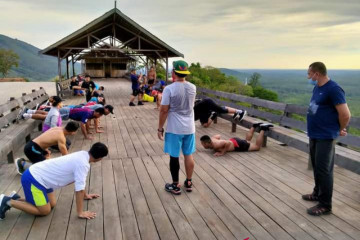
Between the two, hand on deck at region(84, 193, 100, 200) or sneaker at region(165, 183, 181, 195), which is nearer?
hand on deck at region(84, 193, 100, 200)

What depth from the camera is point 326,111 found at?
340 cm

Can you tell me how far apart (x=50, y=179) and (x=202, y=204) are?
1.84m

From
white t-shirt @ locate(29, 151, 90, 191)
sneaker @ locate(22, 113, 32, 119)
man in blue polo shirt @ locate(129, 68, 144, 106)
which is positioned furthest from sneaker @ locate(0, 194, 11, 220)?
man in blue polo shirt @ locate(129, 68, 144, 106)

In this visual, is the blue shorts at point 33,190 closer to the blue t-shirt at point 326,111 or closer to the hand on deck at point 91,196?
the hand on deck at point 91,196

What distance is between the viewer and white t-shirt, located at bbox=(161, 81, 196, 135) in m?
3.71

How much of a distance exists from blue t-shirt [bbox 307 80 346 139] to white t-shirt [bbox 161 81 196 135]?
4.85ft

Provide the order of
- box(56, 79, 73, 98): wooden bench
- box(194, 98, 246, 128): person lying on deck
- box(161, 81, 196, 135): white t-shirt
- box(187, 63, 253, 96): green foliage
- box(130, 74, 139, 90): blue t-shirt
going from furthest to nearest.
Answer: box(187, 63, 253, 96): green foliage
box(56, 79, 73, 98): wooden bench
box(130, 74, 139, 90): blue t-shirt
box(194, 98, 246, 128): person lying on deck
box(161, 81, 196, 135): white t-shirt

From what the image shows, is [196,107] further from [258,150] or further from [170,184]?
[170,184]

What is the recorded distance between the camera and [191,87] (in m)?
3.77

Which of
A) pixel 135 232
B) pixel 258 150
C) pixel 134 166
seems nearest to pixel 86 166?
pixel 135 232

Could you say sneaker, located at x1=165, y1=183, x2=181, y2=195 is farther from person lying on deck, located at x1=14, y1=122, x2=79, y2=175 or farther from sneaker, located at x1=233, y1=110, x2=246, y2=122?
sneaker, located at x1=233, y1=110, x2=246, y2=122

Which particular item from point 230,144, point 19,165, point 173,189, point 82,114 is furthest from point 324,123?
point 82,114

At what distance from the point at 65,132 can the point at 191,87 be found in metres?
2.29

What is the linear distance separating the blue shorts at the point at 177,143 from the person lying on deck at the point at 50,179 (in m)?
0.90
